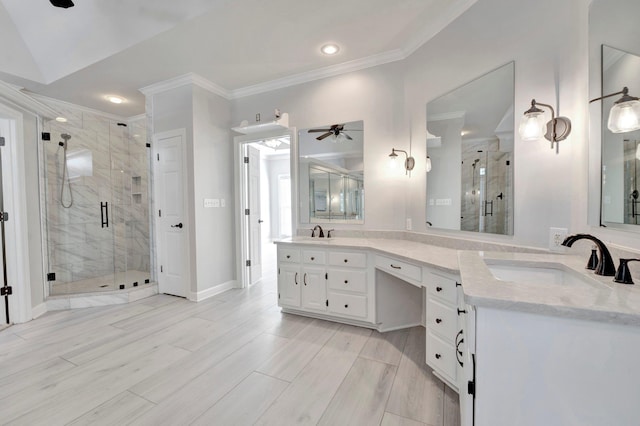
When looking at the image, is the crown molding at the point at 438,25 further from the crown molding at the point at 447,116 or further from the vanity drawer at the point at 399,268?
the vanity drawer at the point at 399,268

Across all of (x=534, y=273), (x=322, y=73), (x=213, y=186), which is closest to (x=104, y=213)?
(x=213, y=186)

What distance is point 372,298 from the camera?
8.12 ft

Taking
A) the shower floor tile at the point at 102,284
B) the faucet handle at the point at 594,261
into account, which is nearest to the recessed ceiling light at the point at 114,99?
the shower floor tile at the point at 102,284

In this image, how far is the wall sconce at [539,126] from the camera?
1609 mm

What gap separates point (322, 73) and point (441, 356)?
3.02 metres

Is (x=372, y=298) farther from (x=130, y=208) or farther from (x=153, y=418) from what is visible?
(x=130, y=208)

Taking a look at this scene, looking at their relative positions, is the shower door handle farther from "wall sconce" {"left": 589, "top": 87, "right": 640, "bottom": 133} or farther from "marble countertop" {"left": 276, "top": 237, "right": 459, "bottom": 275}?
"wall sconce" {"left": 589, "top": 87, "right": 640, "bottom": 133}

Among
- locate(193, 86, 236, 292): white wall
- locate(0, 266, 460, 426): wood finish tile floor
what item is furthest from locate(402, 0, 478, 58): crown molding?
locate(0, 266, 460, 426): wood finish tile floor

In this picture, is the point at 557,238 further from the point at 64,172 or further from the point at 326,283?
the point at 64,172

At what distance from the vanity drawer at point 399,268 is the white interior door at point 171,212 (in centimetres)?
245

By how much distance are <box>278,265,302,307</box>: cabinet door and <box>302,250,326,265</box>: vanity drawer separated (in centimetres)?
14

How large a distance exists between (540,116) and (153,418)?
2.83 meters

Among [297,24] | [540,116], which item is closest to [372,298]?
[540,116]

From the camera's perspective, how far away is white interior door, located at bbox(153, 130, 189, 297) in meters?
3.46
